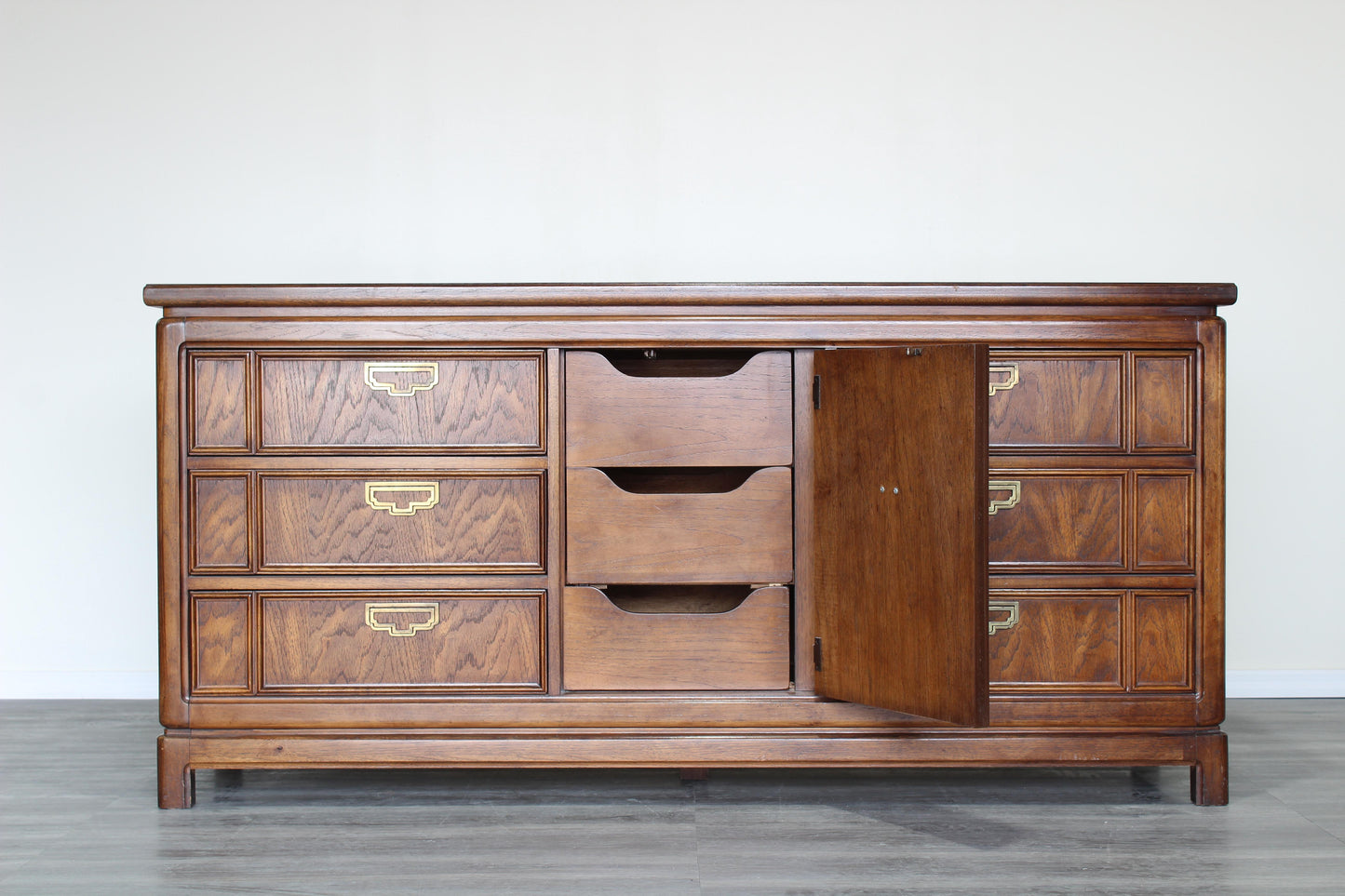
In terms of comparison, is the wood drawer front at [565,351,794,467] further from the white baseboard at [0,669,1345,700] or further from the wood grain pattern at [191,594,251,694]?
the white baseboard at [0,669,1345,700]

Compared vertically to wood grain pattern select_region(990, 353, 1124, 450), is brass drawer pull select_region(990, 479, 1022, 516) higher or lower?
lower

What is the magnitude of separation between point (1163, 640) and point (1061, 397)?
412 millimetres

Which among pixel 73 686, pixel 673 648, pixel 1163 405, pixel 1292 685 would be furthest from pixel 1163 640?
pixel 73 686

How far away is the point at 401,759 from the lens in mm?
1433

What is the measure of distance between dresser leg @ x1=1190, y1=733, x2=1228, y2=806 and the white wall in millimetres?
891

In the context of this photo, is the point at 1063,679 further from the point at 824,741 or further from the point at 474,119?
the point at 474,119

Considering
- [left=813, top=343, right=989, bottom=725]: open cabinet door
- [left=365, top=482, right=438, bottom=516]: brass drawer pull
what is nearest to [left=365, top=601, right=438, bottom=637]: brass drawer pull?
[left=365, top=482, right=438, bottom=516]: brass drawer pull

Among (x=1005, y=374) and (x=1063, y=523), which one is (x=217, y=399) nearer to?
(x=1005, y=374)

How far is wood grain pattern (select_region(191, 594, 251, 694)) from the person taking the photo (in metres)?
1.44

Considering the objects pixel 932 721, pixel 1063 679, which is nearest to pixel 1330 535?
pixel 1063 679

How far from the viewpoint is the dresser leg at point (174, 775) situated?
1435mm

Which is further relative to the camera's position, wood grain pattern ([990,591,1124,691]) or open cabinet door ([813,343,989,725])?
wood grain pattern ([990,591,1124,691])

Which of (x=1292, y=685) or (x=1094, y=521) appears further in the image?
(x=1292, y=685)

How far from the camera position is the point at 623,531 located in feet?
4.76
